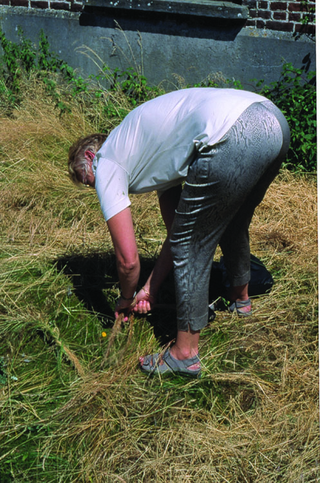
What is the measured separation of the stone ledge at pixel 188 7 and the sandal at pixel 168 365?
4364 millimetres

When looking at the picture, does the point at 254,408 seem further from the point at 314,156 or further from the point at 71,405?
the point at 314,156

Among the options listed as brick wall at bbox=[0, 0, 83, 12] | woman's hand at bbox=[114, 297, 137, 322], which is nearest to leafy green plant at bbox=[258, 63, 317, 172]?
brick wall at bbox=[0, 0, 83, 12]

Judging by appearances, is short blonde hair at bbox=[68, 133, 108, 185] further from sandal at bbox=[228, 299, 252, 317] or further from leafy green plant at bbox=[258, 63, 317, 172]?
leafy green plant at bbox=[258, 63, 317, 172]

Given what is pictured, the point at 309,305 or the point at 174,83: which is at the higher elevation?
the point at 174,83

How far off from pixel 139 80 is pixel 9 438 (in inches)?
178

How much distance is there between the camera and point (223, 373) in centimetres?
271

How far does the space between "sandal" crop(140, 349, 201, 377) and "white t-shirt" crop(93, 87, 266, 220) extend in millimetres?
862


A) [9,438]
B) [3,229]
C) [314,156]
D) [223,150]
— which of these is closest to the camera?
[223,150]

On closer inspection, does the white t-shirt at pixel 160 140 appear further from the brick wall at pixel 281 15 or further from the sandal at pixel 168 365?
the brick wall at pixel 281 15

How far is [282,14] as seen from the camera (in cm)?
571

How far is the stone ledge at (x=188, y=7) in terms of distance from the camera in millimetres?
5688

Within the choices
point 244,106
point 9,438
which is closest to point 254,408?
point 9,438

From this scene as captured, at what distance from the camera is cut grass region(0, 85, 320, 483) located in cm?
225

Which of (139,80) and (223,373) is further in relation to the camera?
(139,80)
